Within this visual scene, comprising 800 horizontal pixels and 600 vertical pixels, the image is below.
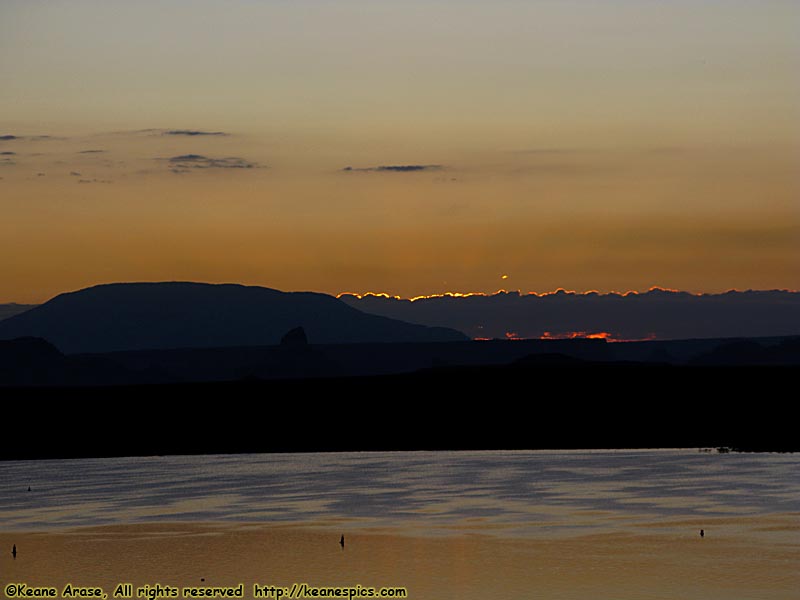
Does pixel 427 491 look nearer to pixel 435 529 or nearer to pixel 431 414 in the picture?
Result: pixel 435 529

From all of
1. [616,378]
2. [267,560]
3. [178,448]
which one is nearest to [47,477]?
[178,448]

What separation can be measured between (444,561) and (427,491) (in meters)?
23.2

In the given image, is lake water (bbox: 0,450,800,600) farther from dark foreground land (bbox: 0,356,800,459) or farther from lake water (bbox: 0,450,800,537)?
dark foreground land (bbox: 0,356,800,459)

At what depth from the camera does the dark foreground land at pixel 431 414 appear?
11000 centimetres

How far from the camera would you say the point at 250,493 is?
2810 inches

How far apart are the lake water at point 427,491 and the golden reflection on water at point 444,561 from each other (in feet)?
10.1

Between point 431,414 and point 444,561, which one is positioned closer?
point 444,561

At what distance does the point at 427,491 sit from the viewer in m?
70.4

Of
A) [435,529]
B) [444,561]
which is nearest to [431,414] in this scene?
[435,529]

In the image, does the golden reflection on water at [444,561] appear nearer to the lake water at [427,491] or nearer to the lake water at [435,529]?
the lake water at [435,529]

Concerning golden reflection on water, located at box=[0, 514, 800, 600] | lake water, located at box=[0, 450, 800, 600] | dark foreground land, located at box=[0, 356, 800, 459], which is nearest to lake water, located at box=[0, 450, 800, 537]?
lake water, located at box=[0, 450, 800, 600]

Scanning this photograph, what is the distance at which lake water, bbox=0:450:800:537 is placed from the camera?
58656mm

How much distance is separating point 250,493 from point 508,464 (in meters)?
22.0

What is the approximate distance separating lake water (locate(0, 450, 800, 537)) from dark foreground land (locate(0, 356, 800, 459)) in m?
11.5
